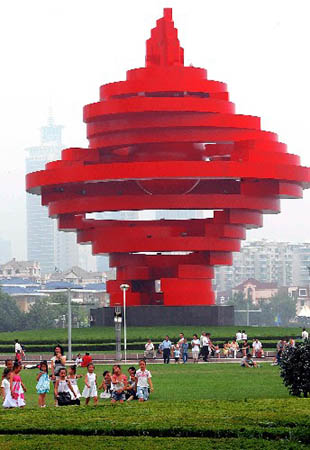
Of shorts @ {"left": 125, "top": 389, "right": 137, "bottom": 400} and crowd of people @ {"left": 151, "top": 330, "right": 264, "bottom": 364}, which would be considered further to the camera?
crowd of people @ {"left": 151, "top": 330, "right": 264, "bottom": 364}

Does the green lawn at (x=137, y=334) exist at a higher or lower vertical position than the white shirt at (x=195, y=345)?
higher

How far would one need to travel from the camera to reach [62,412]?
105 feet

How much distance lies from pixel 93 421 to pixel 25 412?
3267 millimetres

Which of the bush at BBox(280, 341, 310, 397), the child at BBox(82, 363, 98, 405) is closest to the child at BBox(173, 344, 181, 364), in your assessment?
the bush at BBox(280, 341, 310, 397)

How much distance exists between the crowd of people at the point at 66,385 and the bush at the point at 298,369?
159 inches

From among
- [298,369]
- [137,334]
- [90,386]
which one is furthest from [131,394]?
[137,334]

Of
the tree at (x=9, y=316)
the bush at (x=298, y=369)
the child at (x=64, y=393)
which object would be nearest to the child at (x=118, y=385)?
the child at (x=64, y=393)

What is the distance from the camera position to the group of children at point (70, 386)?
3409 cm

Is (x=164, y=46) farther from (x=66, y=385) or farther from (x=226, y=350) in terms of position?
(x=66, y=385)

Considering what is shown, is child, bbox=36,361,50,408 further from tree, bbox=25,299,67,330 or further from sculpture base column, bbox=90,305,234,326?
tree, bbox=25,299,67,330

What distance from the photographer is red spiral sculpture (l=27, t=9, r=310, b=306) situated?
8175 centimetres

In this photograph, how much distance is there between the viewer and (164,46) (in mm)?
86938

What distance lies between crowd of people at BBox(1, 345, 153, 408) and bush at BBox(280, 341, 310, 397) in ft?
13.3

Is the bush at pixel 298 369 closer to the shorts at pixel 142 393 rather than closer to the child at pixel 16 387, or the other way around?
the shorts at pixel 142 393
